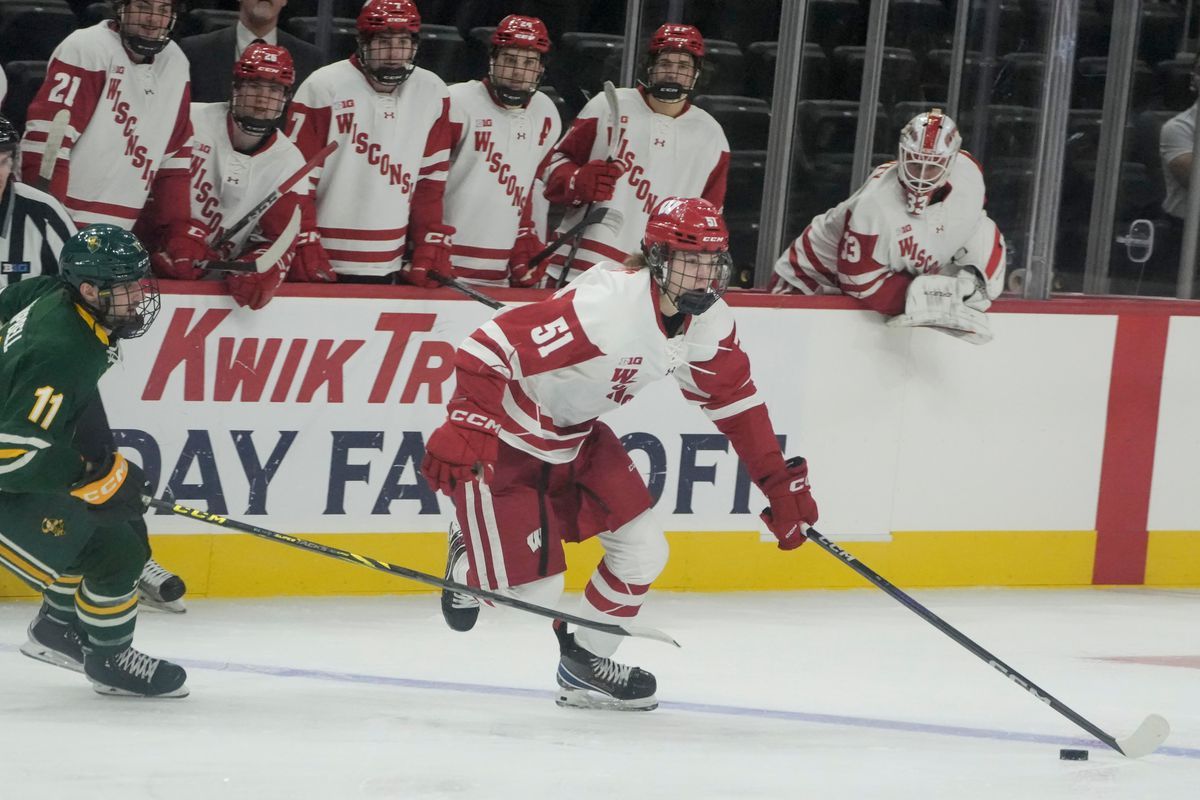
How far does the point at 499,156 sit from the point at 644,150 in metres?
0.49

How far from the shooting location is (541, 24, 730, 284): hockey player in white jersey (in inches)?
223

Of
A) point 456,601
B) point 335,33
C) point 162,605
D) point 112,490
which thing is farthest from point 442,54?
point 112,490

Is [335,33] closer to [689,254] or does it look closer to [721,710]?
[689,254]

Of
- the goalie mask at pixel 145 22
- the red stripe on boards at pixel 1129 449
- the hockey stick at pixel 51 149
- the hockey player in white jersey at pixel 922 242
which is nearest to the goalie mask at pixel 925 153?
the hockey player in white jersey at pixel 922 242

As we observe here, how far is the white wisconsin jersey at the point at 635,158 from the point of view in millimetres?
5715

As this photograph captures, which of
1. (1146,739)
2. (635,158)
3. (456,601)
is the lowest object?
(1146,739)

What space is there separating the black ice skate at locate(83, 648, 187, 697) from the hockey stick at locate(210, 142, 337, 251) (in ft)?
4.71

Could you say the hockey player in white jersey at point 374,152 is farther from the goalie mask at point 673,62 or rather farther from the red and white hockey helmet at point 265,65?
the goalie mask at point 673,62

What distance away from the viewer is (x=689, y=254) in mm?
3922

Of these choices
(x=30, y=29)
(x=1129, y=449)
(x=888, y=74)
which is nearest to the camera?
(x=30, y=29)

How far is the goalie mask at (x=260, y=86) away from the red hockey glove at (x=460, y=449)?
1.48 m

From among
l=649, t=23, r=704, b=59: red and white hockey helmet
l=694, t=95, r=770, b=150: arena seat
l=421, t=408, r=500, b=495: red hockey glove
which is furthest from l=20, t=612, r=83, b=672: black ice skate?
l=694, t=95, r=770, b=150: arena seat

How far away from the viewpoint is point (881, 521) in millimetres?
5859

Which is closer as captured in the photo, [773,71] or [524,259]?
[524,259]
